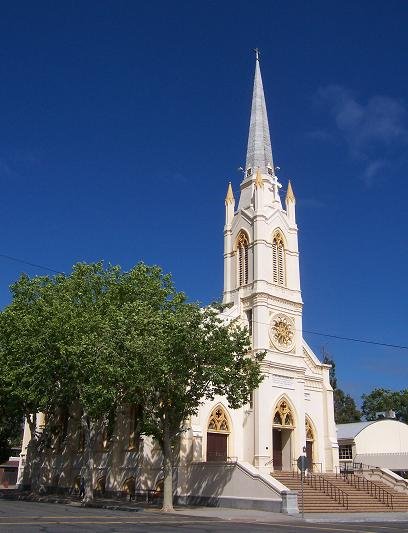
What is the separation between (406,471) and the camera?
161 feet

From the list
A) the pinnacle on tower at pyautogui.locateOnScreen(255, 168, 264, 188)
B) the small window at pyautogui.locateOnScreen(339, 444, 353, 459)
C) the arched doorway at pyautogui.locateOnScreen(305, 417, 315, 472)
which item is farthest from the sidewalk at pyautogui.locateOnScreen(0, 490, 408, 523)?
the pinnacle on tower at pyautogui.locateOnScreen(255, 168, 264, 188)

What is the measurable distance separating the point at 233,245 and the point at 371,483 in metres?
19.5

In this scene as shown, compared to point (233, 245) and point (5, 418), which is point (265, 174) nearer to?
point (233, 245)

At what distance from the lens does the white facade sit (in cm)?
3812

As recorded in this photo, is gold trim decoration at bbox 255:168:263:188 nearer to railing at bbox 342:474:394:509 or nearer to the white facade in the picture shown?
the white facade

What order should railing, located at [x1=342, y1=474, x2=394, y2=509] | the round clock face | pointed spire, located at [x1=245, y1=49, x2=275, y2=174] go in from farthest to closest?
pointed spire, located at [x1=245, y1=49, x2=275, y2=174] → the round clock face → railing, located at [x1=342, y1=474, x2=394, y2=509]

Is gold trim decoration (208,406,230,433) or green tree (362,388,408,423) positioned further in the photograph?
green tree (362,388,408,423)

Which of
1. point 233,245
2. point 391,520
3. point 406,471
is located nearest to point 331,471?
point 406,471

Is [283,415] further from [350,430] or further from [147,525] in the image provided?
[147,525]

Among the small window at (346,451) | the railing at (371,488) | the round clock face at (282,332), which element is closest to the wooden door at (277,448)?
the railing at (371,488)

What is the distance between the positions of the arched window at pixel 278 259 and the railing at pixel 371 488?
1431 centimetres

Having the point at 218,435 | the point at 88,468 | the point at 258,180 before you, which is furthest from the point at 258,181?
the point at 88,468

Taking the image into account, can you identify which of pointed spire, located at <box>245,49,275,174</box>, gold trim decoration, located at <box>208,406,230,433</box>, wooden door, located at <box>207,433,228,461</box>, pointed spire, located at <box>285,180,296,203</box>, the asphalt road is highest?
pointed spire, located at <box>245,49,275,174</box>

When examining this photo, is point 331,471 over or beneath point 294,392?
beneath
